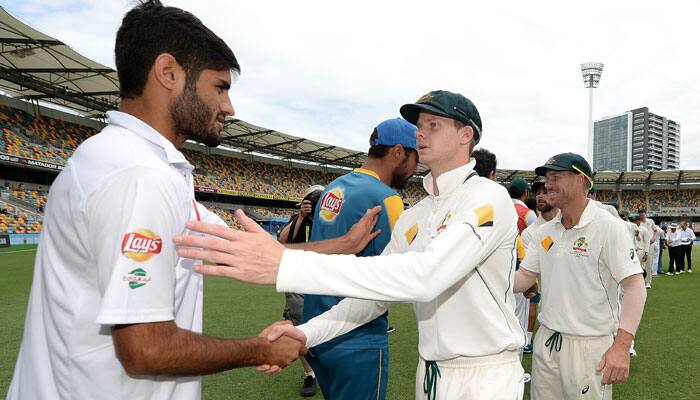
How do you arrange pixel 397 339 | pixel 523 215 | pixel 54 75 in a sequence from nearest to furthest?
pixel 523 215, pixel 397 339, pixel 54 75

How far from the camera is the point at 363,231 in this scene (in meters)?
2.60

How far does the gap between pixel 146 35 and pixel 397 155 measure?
6.05 ft

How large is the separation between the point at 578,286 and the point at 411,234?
166 centimetres

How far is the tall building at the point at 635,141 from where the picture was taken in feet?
427

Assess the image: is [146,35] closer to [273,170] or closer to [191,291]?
[191,291]

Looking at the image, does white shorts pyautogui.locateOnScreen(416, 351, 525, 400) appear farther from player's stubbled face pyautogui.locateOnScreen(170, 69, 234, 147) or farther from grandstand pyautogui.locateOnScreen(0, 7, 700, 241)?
grandstand pyautogui.locateOnScreen(0, 7, 700, 241)

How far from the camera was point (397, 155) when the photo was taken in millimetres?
3023

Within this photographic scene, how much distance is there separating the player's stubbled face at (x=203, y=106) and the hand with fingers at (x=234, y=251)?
0.37 metres

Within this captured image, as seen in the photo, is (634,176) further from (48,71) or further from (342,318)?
(342,318)

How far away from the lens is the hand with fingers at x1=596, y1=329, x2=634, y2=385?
260 cm

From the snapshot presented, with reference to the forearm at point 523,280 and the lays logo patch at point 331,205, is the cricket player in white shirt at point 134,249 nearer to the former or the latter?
the lays logo patch at point 331,205

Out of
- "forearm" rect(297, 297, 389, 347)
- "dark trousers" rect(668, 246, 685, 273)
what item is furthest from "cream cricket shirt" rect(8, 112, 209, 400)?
"dark trousers" rect(668, 246, 685, 273)

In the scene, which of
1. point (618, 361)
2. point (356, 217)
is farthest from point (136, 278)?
point (618, 361)

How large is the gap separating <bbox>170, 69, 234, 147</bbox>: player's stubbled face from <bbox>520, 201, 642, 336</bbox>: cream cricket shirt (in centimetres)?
273
